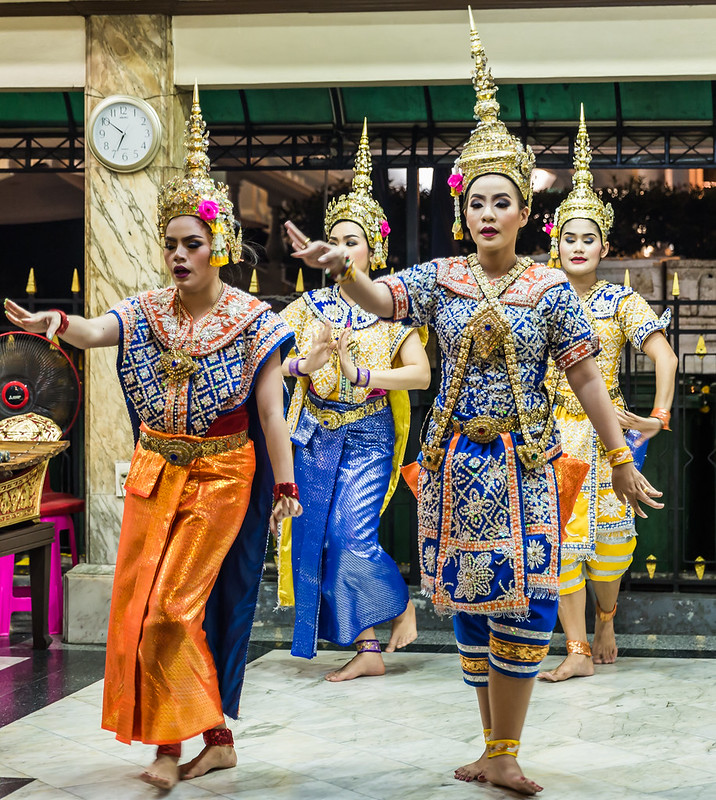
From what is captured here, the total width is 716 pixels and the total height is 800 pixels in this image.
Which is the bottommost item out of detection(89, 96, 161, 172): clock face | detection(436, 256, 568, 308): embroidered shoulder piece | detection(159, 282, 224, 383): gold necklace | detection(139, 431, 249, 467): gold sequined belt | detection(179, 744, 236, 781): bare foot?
detection(179, 744, 236, 781): bare foot

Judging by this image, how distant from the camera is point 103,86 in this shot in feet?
17.6

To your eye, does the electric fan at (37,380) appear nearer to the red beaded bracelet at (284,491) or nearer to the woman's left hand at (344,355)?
the woman's left hand at (344,355)

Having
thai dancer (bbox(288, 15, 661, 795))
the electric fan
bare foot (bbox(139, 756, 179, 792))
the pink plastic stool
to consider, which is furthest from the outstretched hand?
the pink plastic stool

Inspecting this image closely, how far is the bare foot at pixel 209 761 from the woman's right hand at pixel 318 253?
5.07ft

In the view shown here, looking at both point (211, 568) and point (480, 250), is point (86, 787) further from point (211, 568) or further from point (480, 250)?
point (480, 250)

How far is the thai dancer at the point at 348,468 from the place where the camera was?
4.75 metres

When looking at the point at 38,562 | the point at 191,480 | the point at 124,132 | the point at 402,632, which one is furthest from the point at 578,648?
the point at 124,132

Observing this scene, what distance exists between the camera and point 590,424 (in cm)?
495

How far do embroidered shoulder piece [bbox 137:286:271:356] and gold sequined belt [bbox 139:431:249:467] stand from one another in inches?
10.5

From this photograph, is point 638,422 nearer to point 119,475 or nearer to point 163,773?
point 163,773

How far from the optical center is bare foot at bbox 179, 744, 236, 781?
11.3ft

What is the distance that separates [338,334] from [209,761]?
6.64ft

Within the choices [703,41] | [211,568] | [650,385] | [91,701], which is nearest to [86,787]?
[211,568]

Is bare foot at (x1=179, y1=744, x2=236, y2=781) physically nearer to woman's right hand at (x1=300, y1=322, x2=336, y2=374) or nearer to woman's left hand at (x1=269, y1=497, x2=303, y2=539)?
woman's left hand at (x1=269, y1=497, x2=303, y2=539)
